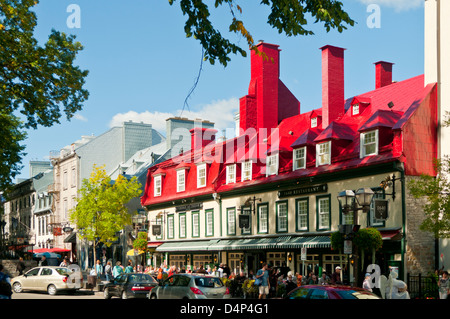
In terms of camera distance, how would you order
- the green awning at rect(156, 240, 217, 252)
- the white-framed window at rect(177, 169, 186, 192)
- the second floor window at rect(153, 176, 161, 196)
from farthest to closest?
1. the second floor window at rect(153, 176, 161, 196)
2. the white-framed window at rect(177, 169, 186, 192)
3. the green awning at rect(156, 240, 217, 252)

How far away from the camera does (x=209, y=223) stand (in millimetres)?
39812

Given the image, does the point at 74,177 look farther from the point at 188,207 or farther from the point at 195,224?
the point at 195,224

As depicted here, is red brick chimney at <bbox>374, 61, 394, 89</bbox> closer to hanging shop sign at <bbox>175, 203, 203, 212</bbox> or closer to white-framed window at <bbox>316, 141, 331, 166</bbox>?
white-framed window at <bbox>316, 141, 331, 166</bbox>

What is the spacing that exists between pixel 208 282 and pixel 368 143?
36.3 ft

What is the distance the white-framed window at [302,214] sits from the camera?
31375 mm

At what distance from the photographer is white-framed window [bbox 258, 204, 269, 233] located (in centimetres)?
3450

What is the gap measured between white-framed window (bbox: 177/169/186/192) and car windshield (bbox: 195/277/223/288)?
22.0 meters

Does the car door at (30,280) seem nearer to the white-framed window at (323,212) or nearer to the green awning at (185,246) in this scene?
the green awning at (185,246)

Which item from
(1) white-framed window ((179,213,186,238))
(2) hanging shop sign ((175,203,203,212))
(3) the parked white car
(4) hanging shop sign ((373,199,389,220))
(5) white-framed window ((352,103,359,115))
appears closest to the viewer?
(4) hanging shop sign ((373,199,389,220))

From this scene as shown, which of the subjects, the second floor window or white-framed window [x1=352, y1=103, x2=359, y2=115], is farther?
the second floor window

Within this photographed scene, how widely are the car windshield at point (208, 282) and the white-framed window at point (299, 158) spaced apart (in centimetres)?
1225

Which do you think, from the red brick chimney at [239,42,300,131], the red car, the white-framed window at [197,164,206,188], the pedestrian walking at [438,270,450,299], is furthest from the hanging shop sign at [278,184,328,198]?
the red car

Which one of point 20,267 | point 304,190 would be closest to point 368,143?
point 304,190

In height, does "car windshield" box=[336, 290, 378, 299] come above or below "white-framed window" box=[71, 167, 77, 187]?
below
